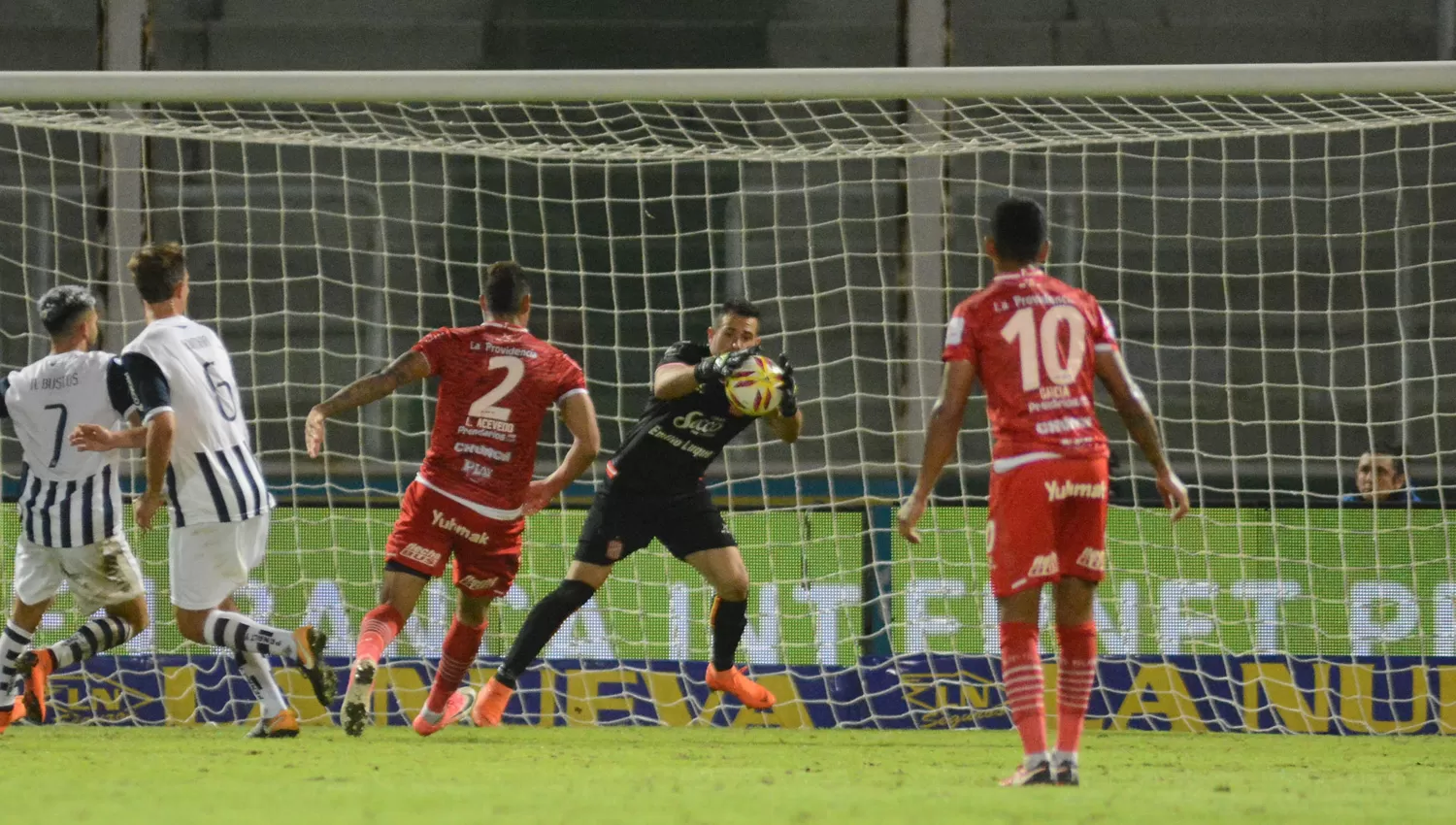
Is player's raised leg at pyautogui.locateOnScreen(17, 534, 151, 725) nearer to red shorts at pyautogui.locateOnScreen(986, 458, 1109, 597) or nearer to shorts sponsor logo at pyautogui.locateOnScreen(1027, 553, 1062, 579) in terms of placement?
red shorts at pyautogui.locateOnScreen(986, 458, 1109, 597)

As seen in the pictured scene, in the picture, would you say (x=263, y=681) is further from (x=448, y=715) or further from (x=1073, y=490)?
(x=1073, y=490)

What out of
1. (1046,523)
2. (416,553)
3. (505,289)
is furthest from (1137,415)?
(416,553)

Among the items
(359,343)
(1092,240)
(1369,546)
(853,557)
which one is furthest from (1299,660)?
(359,343)

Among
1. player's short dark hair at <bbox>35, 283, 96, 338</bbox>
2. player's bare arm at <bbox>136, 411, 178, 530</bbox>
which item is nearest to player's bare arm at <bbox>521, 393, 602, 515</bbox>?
player's bare arm at <bbox>136, 411, 178, 530</bbox>

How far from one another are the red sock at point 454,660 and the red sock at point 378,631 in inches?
12.0

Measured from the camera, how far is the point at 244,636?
6031 millimetres

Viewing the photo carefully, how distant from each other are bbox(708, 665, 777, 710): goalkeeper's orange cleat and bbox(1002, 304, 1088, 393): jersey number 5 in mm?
2911

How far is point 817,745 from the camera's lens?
6.61 meters

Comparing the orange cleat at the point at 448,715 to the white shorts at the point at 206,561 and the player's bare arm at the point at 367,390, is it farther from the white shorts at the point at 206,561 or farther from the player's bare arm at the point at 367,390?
the player's bare arm at the point at 367,390

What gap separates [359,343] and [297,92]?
457cm

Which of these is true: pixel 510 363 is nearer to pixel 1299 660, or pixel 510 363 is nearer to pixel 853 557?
pixel 853 557

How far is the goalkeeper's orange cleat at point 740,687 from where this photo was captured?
7.14 m

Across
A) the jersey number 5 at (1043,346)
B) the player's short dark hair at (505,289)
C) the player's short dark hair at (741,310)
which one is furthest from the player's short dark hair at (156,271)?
the jersey number 5 at (1043,346)

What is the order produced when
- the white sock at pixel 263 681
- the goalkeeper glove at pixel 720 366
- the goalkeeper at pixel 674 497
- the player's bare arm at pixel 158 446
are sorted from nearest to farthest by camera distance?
the player's bare arm at pixel 158 446 < the goalkeeper glove at pixel 720 366 < the white sock at pixel 263 681 < the goalkeeper at pixel 674 497
